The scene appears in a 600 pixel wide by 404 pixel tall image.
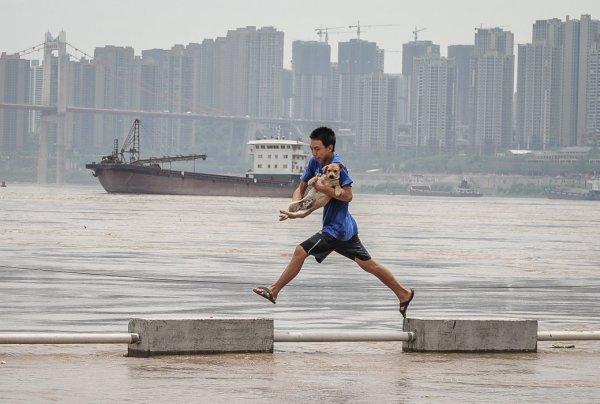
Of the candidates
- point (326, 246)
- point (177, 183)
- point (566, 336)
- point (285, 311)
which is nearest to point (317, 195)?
point (326, 246)

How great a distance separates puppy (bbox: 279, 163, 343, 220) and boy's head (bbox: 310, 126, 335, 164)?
82 mm

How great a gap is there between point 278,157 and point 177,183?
1626 centimetres

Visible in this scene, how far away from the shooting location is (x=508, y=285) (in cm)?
2186

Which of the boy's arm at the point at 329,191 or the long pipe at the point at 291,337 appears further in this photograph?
the boy's arm at the point at 329,191

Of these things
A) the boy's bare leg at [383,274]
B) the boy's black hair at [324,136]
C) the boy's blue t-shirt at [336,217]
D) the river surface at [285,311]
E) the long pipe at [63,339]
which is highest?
the boy's black hair at [324,136]

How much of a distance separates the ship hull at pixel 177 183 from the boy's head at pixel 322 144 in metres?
125

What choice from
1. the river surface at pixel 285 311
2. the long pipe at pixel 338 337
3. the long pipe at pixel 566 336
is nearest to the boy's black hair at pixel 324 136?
the river surface at pixel 285 311

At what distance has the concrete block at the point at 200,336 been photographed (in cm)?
1108

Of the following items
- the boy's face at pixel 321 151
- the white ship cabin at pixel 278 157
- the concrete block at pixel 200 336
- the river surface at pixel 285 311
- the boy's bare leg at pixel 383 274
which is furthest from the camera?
the white ship cabin at pixel 278 157

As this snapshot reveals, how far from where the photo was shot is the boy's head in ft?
41.5

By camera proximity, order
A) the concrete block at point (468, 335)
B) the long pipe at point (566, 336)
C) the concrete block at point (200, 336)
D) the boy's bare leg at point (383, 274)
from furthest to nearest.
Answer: the boy's bare leg at point (383, 274) < the long pipe at point (566, 336) < the concrete block at point (468, 335) < the concrete block at point (200, 336)

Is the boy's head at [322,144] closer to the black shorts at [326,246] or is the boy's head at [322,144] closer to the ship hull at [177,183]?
the black shorts at [326,246]

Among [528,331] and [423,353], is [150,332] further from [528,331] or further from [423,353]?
[528,331]

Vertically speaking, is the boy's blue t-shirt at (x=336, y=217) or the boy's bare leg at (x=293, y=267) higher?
the boy's blue t-shirt at (x=336, y=217)
